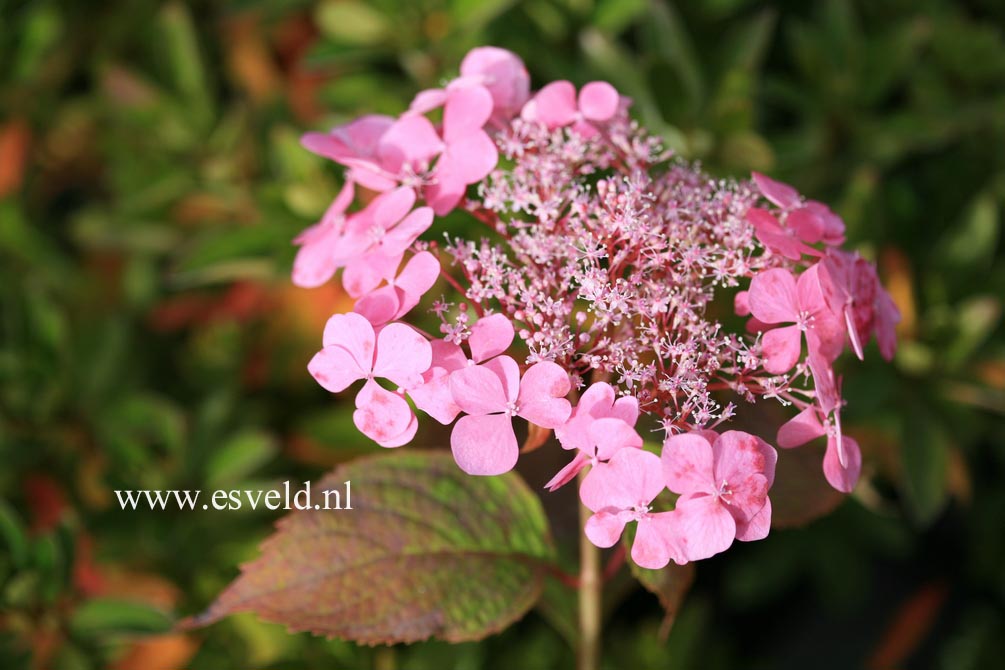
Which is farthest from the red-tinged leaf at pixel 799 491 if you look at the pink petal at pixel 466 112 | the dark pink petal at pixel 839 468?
the pink petal at pixel 466 112

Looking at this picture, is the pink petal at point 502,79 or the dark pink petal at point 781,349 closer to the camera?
the dark pink petal at point 781,349

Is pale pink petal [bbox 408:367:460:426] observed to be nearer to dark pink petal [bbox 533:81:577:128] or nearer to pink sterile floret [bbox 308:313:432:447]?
pink sterile floret [bbox 308:313:432:447]

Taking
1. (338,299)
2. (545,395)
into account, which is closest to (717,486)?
(545,395)

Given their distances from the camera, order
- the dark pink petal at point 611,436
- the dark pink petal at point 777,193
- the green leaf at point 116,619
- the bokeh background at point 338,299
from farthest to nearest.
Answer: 1. the bokeh background at point 338,299
2. the green leaf at point 116,619
3. the dark pink petal at point 777,193
4. the dark pink petal at point 611,436

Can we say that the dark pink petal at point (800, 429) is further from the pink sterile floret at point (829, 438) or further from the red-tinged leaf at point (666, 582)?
the red-tinged leaf at point (666, 582)

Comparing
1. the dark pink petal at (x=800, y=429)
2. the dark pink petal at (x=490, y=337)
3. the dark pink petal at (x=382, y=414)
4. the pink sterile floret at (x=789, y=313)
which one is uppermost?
the pink sterile floret at (x=789, y=313)

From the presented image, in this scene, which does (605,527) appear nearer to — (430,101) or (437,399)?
(437,399)

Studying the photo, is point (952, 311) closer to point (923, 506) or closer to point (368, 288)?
point (923, 506)
